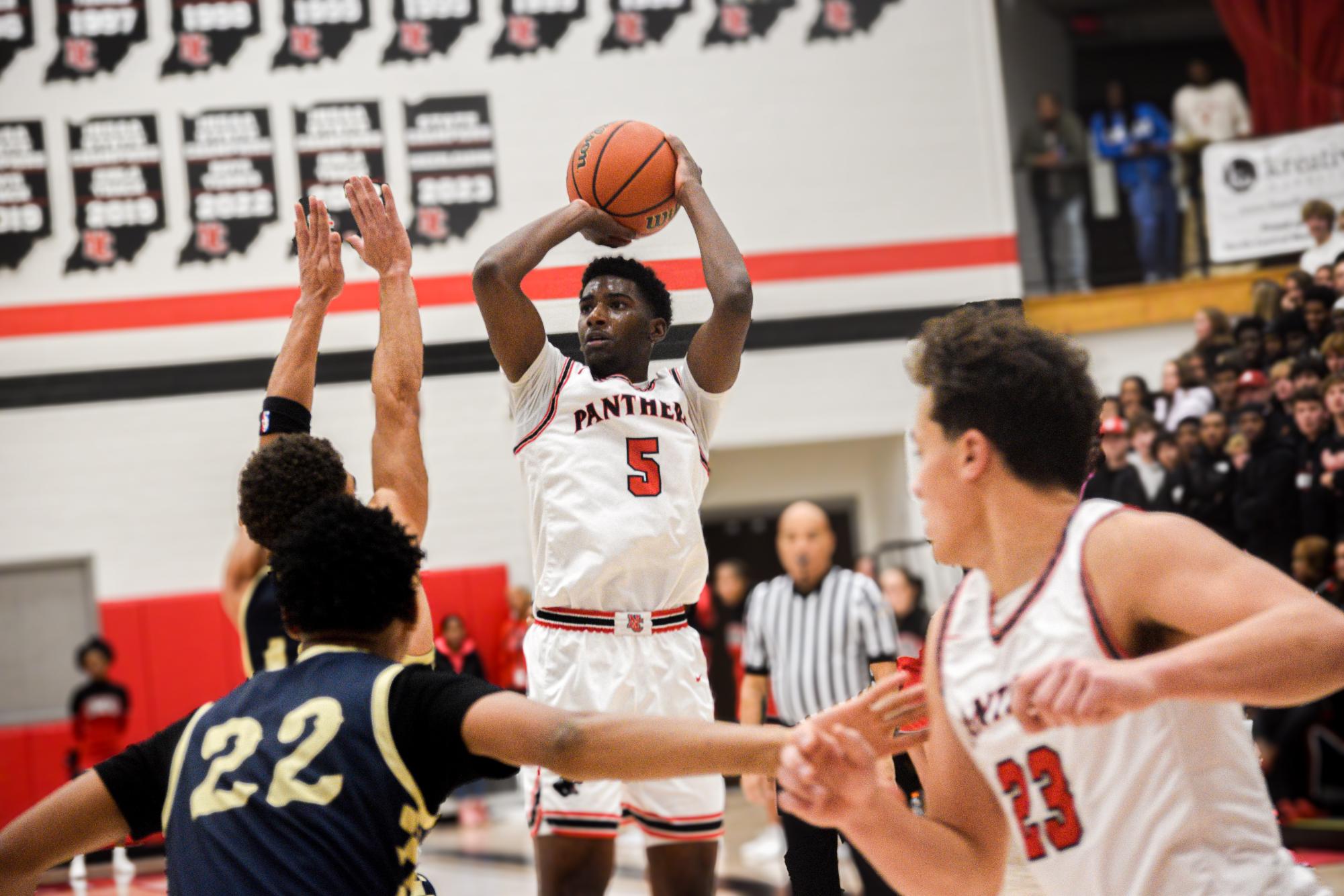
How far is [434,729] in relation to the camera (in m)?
2.17

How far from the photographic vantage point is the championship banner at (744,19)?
12305 millimetres

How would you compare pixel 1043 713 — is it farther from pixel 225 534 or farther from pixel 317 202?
pixel 225 534

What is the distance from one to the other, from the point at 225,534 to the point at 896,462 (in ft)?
19.4

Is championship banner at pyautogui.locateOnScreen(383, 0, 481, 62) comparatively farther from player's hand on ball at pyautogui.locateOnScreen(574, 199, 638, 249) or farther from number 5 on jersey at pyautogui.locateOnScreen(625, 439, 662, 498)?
number 5 on jersey at pyautogui.locateOnScreen(625, 439, 662, 498)

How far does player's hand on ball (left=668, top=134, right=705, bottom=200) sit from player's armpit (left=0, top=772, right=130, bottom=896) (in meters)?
2.31

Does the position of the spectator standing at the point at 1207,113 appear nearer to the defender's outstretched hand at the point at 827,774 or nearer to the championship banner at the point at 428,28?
the championship banner at the point at 428,28

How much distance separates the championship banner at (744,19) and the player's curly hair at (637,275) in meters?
8.60

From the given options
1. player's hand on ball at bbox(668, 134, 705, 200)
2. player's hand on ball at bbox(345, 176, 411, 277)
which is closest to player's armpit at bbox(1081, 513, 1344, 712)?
player's hand on ball at bbox(668, 134, 705, 200)

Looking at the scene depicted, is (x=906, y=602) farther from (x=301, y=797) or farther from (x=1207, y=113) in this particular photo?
(x=301, y=797)

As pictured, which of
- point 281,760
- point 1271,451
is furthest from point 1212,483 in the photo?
point 281,760

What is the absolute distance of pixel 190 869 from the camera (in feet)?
7.18

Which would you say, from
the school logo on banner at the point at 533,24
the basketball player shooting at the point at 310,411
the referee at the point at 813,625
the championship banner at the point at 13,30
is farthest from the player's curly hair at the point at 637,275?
the championship banner at the point at 13,30

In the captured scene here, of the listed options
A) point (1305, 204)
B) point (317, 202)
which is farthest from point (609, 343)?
point (1305, 204)

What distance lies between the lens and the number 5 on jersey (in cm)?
394
